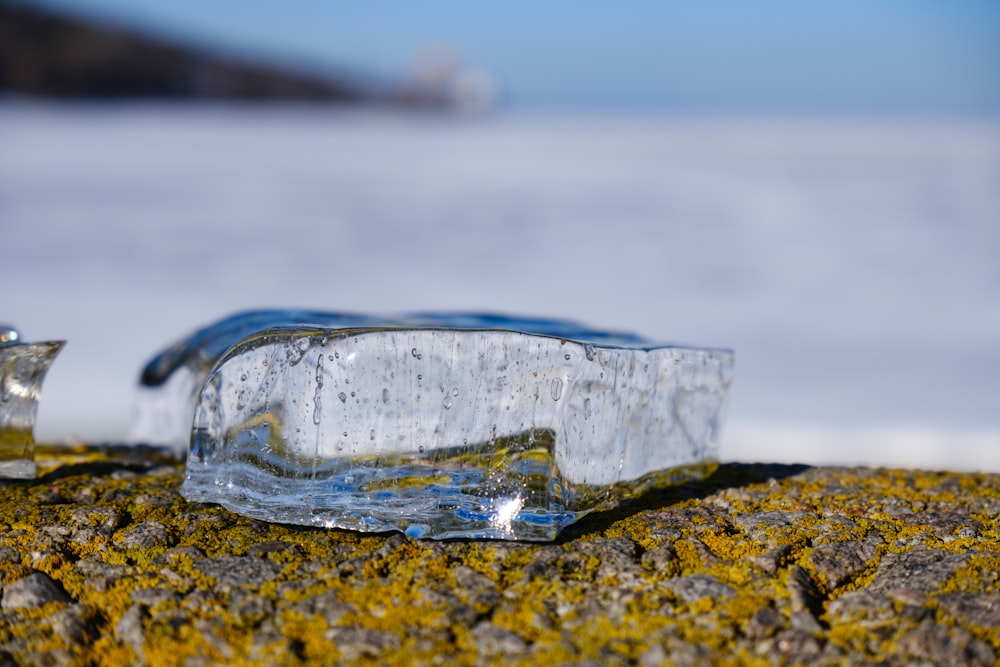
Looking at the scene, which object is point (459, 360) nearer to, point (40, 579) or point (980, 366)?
point (40, 579)

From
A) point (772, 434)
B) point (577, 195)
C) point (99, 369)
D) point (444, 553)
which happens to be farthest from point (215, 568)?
point (577, 195)

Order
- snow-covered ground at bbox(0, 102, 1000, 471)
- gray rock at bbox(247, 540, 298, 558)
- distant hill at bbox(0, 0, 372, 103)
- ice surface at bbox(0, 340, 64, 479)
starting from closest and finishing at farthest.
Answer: gray rock at bbox(247, 540, 298, 558) < ice surface at bbox(0, 340, 64, 479) < snow-covered ground at bbox(0, 102, 1000, 471) < distant hill at bbox(0, 0, 372, 103)

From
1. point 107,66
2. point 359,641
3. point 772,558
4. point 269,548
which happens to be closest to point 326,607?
point 359,641

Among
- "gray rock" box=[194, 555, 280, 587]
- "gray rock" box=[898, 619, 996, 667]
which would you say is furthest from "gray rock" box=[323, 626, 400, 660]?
"gray rock" box=[898, 619, 996, 667]

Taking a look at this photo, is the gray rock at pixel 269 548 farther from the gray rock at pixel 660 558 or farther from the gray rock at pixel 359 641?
the gray rock at pixel 660 558

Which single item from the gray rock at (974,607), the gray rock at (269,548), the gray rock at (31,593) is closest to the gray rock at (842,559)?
the gray rock at (974,607)

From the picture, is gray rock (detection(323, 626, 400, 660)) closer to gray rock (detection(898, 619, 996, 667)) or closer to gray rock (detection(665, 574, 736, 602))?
gray rock (detection(665, 574, 736, 602))
